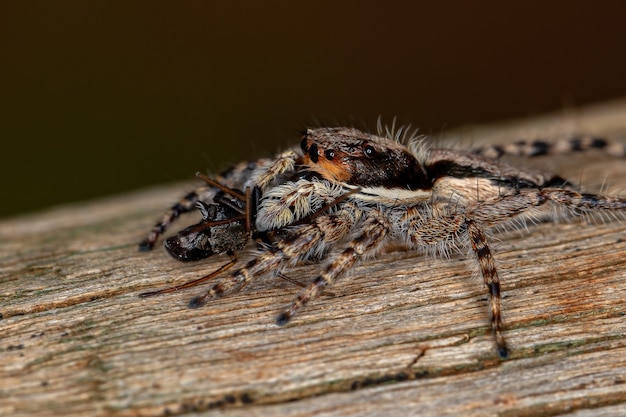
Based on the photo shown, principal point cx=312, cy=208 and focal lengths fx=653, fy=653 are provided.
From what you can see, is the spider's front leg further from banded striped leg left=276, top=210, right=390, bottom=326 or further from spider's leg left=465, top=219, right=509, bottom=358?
banded striped leg left=276, top=210, right=390, bottom=326

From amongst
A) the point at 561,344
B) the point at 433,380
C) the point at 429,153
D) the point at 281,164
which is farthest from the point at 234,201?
the point at 561,344

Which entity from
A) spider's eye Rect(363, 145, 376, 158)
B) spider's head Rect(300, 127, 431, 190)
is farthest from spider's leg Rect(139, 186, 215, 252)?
spider's eye Rect(363, 145, 376, 158)

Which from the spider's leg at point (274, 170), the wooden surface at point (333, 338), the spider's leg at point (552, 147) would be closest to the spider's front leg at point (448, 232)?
Answer: the wooden surface at point (333, 338)

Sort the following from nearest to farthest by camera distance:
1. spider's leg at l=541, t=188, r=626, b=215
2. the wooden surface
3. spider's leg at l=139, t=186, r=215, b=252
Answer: the wooden surface < spider's leg at l=541, t=188, r=626, b=215 < spider's leg at l=139, t=186, r=215, b=252

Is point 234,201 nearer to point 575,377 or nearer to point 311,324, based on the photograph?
point 311,324

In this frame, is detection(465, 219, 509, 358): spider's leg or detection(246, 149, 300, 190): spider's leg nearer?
detection(465, 219, 509, 358): spider's leg

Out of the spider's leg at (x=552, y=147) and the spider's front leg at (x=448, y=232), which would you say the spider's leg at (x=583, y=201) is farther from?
the spider's leg at (x=552, y=147)

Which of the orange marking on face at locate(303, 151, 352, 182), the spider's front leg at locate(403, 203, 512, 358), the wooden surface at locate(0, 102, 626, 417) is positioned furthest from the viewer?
the orange marking on face at locate(303, 151, 352, 182)

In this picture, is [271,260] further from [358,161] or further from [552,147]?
[552,147]
